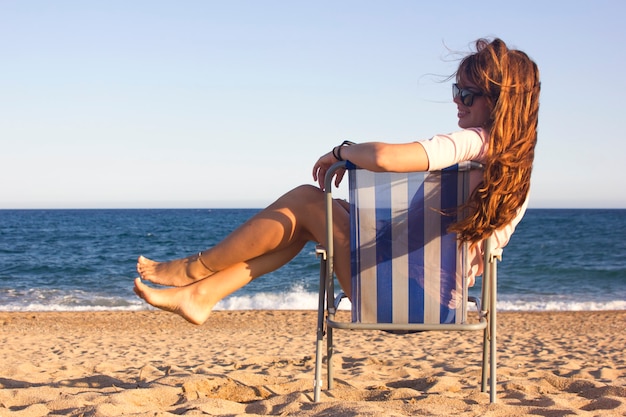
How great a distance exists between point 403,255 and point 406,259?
0.9 inches

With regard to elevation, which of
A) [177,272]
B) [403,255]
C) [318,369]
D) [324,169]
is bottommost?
[318,369]

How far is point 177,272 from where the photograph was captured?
3.25m

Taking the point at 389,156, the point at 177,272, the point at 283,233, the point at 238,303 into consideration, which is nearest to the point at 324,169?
the point at 283,233

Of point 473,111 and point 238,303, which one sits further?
point 238,303

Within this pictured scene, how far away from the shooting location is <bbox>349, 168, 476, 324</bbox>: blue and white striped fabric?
2869 millimetres

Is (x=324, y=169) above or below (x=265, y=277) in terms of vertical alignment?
above

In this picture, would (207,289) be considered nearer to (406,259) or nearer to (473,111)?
(406,259)

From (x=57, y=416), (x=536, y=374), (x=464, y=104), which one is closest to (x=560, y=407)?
(x=464, y=104)

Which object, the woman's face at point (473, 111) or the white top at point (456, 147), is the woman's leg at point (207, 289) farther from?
the woman's face at point (473, 111)

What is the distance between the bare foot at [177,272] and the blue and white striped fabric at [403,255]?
2.56ft

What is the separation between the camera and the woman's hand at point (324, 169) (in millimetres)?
2945

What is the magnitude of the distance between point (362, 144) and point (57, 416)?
1.74 metres

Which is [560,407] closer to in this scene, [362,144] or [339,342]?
[362,144]

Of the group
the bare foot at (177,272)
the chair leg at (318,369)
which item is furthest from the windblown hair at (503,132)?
the bare foot at (177,272)
